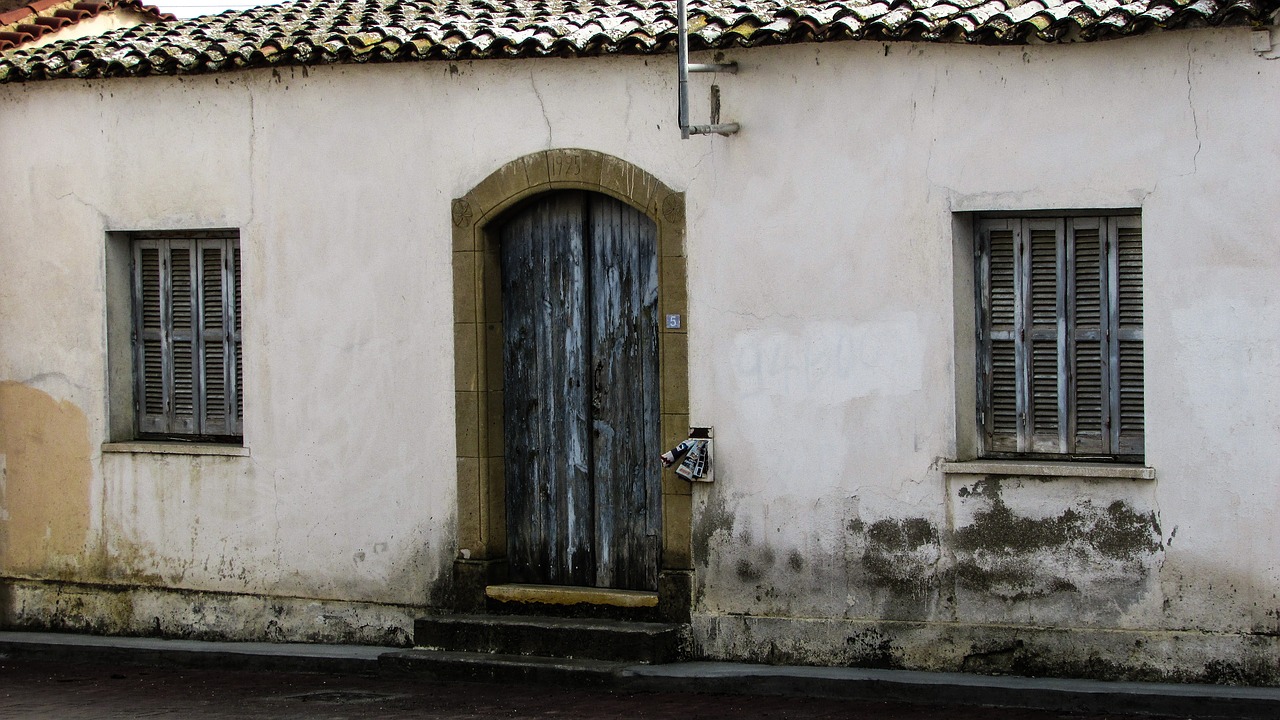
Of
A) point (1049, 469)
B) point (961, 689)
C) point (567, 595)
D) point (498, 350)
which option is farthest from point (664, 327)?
point (961, 689)

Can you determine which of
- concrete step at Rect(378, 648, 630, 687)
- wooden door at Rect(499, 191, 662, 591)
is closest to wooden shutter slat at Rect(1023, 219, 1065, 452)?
wooden door at Rect(499, 191, 662, 591)

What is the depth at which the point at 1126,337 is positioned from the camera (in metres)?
9.46

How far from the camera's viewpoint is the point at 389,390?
11.1 m

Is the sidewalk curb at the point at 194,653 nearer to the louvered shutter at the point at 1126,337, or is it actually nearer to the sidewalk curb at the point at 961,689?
the sidewalk curb at the point at 961,689

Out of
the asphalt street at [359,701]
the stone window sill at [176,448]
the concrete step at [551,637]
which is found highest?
the stone window sill at [176,448]

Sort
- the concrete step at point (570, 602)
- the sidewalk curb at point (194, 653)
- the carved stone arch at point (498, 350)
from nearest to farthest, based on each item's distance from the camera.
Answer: the carved stone arch at point (498, 350), the concrete step at point (570, 602), the sidewalk curb at point (194, 653)

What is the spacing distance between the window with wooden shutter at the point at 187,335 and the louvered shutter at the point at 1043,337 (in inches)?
196

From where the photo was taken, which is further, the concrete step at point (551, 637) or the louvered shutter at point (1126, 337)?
the concrete step at point (551, 637)

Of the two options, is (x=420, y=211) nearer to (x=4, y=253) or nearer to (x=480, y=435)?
(x=480, y=435)

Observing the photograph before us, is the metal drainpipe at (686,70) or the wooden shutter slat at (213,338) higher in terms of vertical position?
the metal drainpipe at (686,70)

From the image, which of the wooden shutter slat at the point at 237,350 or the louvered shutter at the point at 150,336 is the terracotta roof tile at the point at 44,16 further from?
the wooden shutter slat at the point at 237,350

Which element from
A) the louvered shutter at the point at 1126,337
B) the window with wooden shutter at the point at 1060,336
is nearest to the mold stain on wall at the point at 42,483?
the window with wooden shutter at the point at 1060,336

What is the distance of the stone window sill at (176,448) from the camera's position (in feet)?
38.0

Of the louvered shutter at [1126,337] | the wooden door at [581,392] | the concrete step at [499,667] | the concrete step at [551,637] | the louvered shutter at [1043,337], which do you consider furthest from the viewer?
the wooden door at [581,392]
